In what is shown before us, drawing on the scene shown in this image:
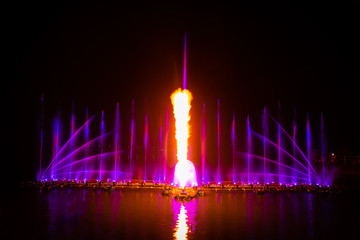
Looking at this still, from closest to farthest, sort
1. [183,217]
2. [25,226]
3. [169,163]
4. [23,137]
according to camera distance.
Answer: [25,226]
[183,217]
[23,137]
[169,163]

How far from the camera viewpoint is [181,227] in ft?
60.7

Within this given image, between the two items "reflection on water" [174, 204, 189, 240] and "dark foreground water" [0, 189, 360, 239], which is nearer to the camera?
"reflection on water" [174, 204, 189, 240]

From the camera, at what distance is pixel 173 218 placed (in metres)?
21.0

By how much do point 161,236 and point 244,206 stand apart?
11.3 metres

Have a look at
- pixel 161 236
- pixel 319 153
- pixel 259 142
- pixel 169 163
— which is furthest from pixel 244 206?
pixel 319 153

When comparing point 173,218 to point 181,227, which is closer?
point 181,227

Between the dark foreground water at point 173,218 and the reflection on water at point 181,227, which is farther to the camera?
the dark foreground water at point 173,218

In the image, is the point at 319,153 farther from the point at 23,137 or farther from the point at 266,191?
the point at 23,137

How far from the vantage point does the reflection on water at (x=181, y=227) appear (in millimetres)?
16739

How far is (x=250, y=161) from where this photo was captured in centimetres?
9256

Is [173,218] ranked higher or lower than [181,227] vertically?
higher

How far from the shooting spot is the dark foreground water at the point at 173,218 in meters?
17.4

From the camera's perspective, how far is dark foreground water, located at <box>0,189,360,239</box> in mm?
17422

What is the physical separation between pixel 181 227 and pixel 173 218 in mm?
2505
